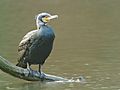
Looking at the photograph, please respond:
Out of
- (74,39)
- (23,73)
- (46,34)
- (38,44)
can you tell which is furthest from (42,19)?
(74,39)

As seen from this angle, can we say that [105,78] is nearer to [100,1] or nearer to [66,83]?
[66,83]

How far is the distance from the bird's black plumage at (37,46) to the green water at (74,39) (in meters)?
0.54

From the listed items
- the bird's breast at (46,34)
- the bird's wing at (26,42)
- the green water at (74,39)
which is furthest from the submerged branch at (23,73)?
the bird's breast at (46,34)

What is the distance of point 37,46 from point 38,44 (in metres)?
0.07

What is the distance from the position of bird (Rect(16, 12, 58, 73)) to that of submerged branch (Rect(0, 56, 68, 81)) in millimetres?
264

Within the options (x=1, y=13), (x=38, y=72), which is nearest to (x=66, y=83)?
(x=38, y=72)

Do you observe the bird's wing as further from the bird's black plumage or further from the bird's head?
the bird's head

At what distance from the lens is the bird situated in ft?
48.0

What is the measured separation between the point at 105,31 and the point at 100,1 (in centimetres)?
1411

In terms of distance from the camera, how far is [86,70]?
16.3 metres

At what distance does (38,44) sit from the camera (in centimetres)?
1477

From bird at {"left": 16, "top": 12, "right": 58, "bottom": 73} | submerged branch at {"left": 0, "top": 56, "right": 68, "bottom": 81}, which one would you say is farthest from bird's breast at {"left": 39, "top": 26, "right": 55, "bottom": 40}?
submerged branch at {"left": 0, "top": 56, "right": 68, "bottom": 81}

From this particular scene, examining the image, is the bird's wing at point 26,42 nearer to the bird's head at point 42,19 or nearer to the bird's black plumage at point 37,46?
Result: the bird's black plumage at point 37,46

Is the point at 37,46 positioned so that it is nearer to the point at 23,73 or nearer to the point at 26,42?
the point at 26,42
